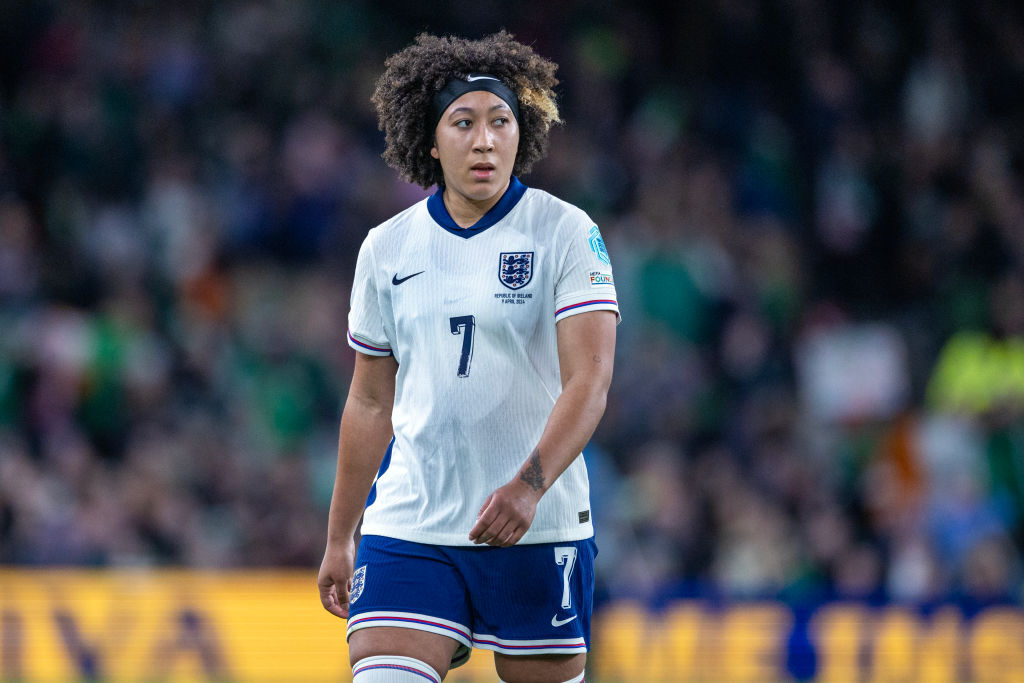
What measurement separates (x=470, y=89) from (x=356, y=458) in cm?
114

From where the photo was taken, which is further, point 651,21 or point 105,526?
point 651,21

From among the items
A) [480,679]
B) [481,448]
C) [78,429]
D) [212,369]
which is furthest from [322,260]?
[481,448]

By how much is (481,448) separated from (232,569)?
6.04 meters

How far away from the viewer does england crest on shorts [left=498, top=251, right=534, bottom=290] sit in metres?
3.95

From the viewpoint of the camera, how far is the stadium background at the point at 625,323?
8.90 meters

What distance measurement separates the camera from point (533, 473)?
3.67 meters

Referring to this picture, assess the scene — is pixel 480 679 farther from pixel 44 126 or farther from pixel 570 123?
pixel 44 126

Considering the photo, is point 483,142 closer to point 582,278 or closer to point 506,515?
point 582,278

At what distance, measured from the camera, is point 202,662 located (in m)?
8.83

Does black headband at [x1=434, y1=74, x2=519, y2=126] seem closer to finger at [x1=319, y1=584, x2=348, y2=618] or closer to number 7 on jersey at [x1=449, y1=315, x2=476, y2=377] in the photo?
number 7 on jersey at [x1=449, y1=315, x2=476, y2=377]

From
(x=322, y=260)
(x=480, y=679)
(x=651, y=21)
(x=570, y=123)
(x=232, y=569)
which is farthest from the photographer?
(x=651, y=21)

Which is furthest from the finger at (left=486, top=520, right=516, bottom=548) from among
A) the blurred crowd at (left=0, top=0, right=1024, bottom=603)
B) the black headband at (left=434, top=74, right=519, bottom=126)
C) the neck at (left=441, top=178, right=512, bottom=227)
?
the blurred crowd at (left=0, top=0, right=1024, bottom=603)

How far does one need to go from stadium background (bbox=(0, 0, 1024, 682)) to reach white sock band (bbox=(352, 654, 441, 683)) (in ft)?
16.1

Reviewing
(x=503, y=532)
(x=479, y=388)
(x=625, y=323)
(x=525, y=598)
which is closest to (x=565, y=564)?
(x=525, y=598)
